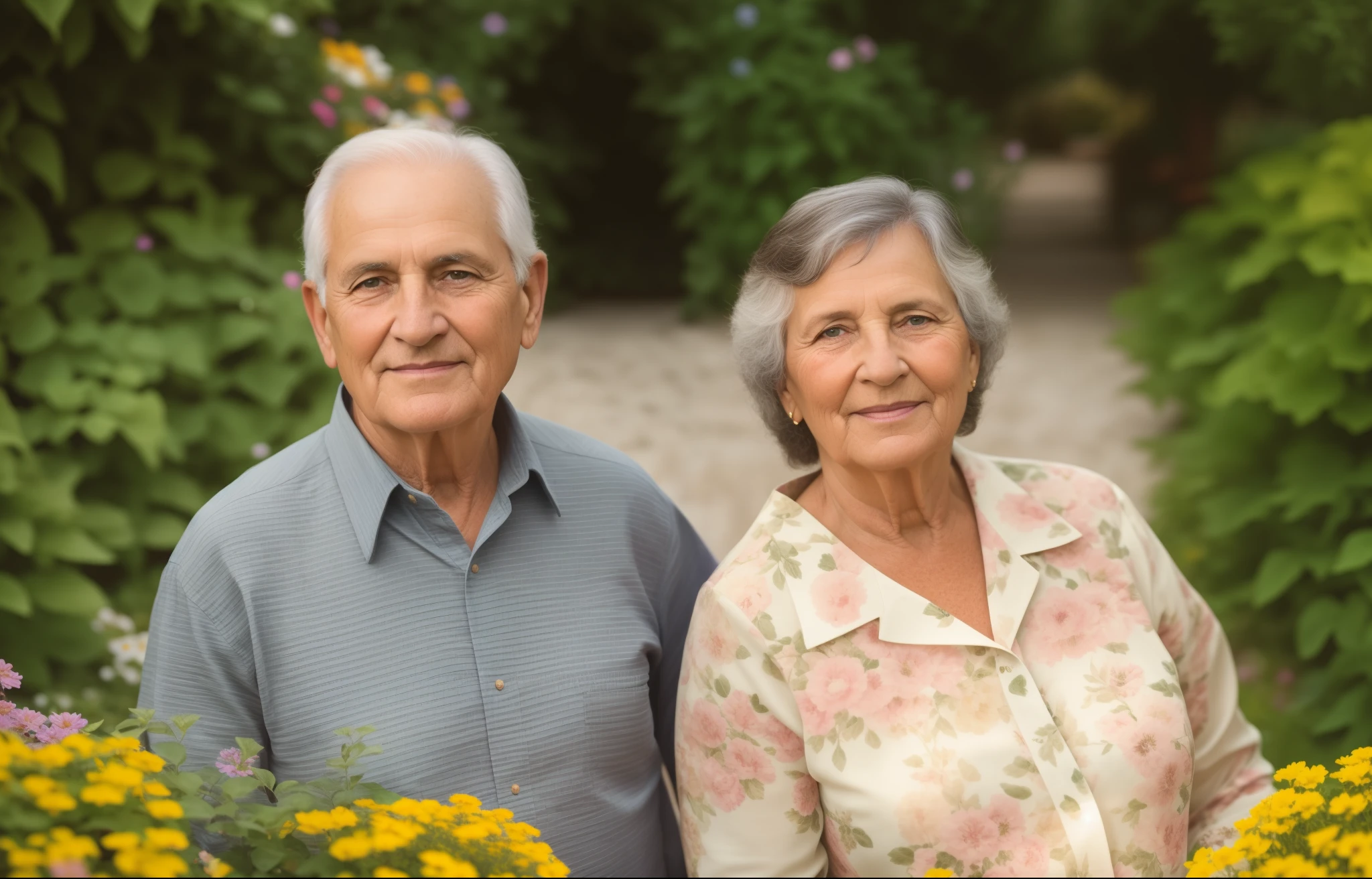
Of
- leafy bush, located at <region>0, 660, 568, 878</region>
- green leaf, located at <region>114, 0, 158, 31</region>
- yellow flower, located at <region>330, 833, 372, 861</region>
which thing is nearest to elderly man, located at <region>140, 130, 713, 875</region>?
leafy bush, located at <region>0, 660, 568, 878</region>

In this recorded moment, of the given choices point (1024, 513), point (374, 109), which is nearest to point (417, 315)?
point (1024, 513)

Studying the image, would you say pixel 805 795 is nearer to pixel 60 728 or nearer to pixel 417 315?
pixel 417 315

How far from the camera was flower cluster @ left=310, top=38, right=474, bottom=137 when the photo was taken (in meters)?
4.91

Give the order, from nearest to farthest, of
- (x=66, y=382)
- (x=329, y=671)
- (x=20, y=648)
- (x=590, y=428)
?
(x=329, y=671) < (x=20, y=648) < (x=66, y=382) < (x=590, y=428)

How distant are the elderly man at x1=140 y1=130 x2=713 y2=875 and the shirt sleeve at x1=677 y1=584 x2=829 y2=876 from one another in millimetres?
193

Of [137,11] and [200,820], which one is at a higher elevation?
[137,11]

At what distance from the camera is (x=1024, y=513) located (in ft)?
7.79

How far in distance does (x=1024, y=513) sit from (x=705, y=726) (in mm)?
746

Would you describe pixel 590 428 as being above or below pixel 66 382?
below

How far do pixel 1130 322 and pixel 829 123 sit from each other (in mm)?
2097

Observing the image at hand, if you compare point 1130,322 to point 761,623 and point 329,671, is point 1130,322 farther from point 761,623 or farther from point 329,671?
point 329,671

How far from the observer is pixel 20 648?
344 cm

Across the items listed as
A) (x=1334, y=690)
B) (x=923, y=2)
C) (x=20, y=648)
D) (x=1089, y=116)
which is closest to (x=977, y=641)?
(x=1334, y=690)

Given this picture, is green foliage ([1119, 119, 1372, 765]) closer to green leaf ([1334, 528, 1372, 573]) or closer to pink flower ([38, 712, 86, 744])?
green leaf ([1334, 528, 1372, 573])
